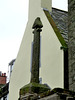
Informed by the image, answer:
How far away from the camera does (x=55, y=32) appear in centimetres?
1005

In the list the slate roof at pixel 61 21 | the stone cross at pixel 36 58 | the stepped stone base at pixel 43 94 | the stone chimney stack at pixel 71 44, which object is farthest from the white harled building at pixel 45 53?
the stepped stone base at pixel 43 94

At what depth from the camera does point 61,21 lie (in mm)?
11719

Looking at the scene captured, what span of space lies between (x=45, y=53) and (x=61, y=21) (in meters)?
2.03

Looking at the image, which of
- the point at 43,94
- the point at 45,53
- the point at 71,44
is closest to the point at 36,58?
the point at 43,94

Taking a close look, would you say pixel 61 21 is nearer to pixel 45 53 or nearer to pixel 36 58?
pixel 45 53

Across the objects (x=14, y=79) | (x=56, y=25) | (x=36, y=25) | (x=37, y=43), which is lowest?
(x=14, y=79)

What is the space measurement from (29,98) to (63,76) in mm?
4992

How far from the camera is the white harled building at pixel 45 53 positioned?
9.36 meters

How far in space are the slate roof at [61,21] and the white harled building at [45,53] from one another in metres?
0.11

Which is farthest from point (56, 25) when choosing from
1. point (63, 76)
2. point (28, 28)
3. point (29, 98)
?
point (29, 98)

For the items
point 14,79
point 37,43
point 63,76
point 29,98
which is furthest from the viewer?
point 14,79

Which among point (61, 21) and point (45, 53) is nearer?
point (45, 53)

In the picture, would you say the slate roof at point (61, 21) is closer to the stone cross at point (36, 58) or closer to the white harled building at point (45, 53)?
the white harled building at point (45, 53)

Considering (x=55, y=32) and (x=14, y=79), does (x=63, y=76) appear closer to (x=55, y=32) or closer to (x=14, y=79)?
(x=55, y=32)
